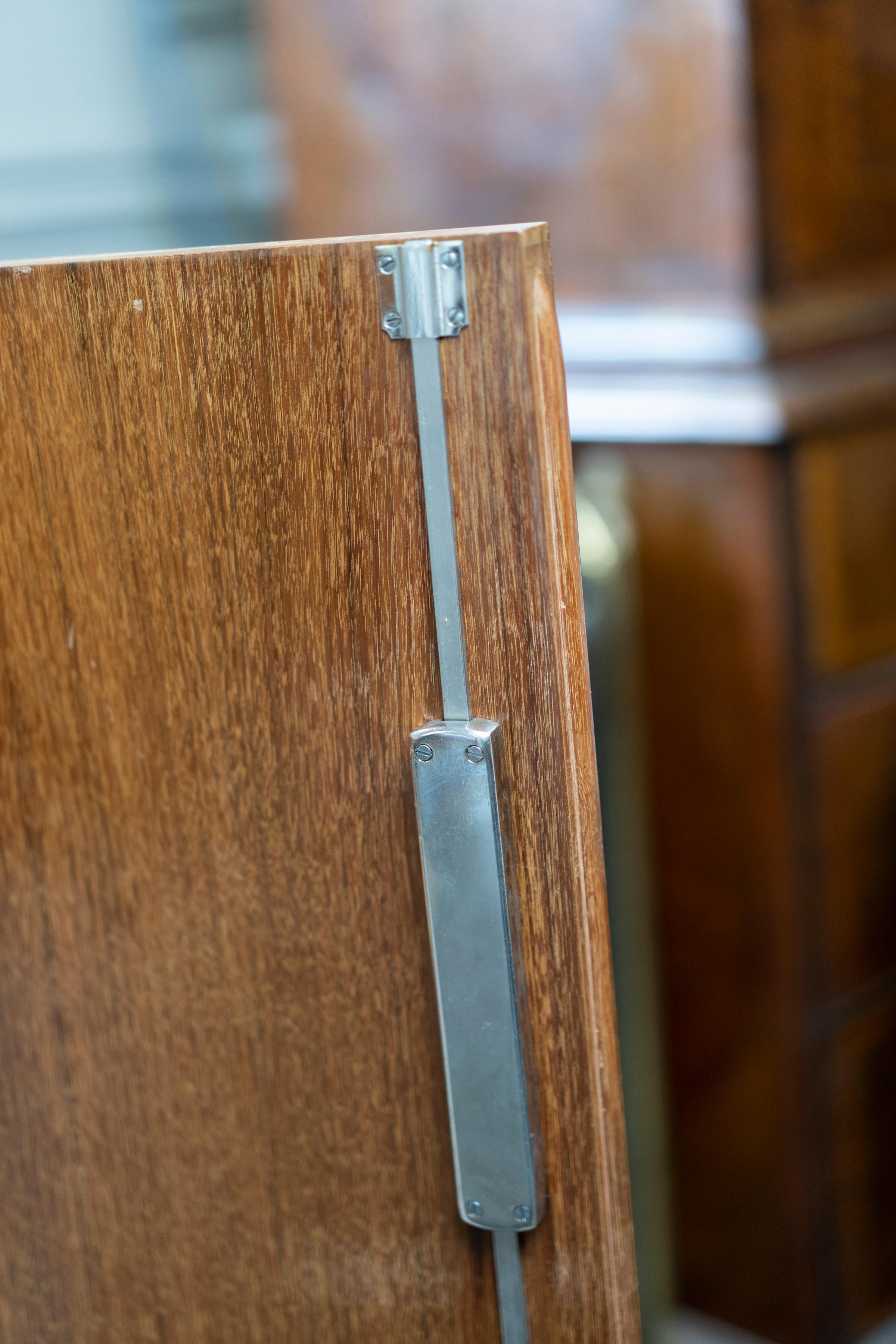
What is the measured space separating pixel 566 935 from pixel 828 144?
757mm

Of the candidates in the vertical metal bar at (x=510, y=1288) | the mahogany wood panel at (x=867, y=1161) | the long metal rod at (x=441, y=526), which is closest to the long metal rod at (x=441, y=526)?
the long metal rod at (x=441, y=526)


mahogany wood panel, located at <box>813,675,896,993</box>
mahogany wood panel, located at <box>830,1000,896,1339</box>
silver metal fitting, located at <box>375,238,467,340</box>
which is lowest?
mahogany wood panel, located at <box>830,1000,896,1339</box>

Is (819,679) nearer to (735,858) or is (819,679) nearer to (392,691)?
(735,858)

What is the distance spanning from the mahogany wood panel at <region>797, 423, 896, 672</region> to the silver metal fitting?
2.07 ft

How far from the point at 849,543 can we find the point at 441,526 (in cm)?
68

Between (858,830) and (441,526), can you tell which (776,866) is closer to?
(858,830)

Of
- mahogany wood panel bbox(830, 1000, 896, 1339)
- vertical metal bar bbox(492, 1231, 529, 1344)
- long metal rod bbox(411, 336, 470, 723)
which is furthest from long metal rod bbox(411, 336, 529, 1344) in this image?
mahogany wood panel bbox(830, 1000, 896, 1339)

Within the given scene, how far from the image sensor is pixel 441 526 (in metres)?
0.43

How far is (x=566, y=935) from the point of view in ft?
1.48

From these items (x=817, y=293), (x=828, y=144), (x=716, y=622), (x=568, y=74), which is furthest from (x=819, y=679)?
(x=568, y=74)

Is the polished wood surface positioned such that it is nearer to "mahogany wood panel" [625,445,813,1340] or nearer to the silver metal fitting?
the silver metal fitting

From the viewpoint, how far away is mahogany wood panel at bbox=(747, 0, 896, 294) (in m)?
0.96

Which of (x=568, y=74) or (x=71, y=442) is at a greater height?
(x=568, y=74)

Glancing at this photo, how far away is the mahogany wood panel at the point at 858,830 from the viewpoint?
1052mm
